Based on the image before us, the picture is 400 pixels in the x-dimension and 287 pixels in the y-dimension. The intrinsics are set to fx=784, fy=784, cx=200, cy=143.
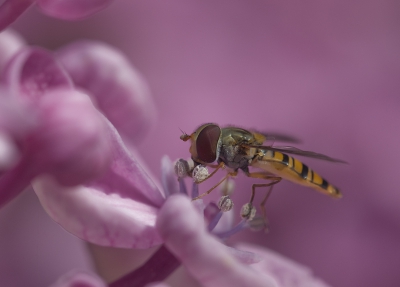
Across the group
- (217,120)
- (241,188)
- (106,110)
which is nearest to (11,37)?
(106,110)

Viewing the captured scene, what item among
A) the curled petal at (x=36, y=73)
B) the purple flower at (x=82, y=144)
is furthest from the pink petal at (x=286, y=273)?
the curled petal at (x=36, y=73)

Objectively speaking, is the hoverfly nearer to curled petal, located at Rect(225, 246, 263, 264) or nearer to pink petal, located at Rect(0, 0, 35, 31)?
curled petal, located at Rect(225, 246, 263, 264)

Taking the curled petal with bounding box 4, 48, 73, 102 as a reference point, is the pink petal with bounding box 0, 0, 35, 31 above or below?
above

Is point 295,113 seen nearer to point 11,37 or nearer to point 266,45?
point 266,45

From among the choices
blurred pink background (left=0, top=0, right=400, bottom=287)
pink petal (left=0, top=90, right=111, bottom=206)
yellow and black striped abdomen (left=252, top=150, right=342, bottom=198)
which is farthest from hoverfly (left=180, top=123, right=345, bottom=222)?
blurred pink background (left=0, top=0, right=400, bottom=287)

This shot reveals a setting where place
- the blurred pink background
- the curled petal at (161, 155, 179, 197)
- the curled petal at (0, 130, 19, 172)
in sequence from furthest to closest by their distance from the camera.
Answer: the blurred pink background < the curled petal at (161, 155, 179, 197) < the curled petal at (0, 130, 19, 172)

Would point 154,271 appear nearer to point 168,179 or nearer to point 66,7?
point 168,179
